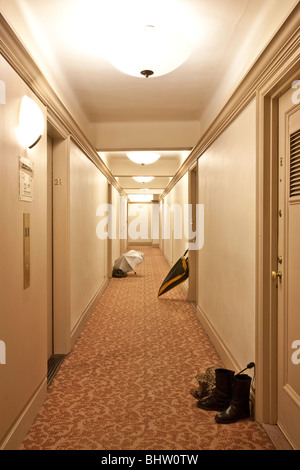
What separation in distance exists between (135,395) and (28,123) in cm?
216

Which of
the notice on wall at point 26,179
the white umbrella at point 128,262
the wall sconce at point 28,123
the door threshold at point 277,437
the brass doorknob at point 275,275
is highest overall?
the wall sconce at point 28,123

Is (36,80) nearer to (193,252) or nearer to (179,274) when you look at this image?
(193,252)

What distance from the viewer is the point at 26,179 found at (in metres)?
2.21

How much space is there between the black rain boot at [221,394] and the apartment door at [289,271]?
0.43 meters

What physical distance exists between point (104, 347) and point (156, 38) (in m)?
3.00

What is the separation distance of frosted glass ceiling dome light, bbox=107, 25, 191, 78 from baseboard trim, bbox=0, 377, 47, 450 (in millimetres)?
2438

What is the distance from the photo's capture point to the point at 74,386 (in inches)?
113

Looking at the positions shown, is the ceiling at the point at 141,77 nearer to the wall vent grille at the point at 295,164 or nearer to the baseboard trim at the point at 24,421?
the wall vent grille at the point at 295,164

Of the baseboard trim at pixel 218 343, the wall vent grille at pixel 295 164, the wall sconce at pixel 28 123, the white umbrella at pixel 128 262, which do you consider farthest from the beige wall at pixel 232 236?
the white umbrella at pixel 128 262

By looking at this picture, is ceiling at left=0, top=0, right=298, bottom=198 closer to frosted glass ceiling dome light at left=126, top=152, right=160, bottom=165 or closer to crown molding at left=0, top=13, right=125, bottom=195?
crown molding at left=0, top=13, right=125, bottom=195

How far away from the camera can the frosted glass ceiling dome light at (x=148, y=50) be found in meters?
2.20

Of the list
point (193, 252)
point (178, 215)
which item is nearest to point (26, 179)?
point (193, 252)
